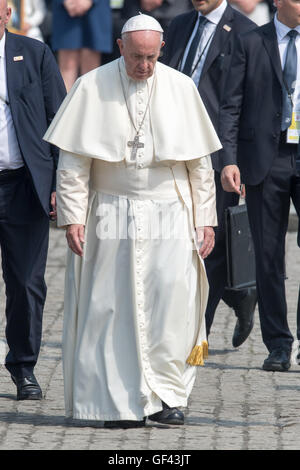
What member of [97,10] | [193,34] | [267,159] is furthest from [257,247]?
[97,10]

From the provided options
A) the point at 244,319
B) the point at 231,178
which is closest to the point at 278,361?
the point at 244,319

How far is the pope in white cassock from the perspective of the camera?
6918mm

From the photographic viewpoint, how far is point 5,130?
748 cm

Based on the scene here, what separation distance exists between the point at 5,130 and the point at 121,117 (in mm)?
791

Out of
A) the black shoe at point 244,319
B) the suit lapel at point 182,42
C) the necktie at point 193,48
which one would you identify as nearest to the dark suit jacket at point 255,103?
the necktie at point 193,48

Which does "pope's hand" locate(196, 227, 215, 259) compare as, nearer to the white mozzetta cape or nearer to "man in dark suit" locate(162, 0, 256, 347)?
the white mozzetta cape

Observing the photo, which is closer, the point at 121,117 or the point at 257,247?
the point at 121,117

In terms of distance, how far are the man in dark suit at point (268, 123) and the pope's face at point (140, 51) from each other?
147cm

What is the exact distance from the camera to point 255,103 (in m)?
8.37

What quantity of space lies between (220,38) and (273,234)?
1317 mm

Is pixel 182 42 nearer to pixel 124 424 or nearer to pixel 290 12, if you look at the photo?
pixel 290 12

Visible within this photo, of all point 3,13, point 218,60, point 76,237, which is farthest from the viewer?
point 218,60
